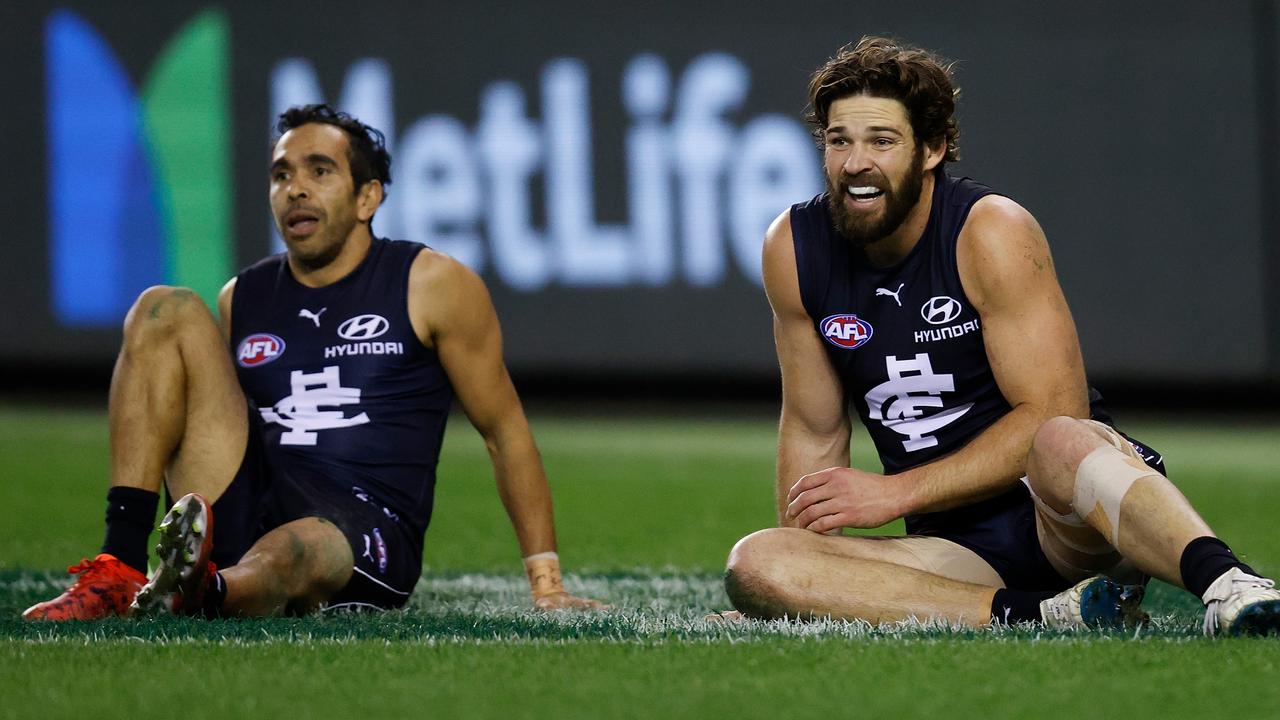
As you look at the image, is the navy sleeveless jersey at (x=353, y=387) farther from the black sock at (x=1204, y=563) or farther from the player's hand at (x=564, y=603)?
the black sock at (x=1204, y=563)

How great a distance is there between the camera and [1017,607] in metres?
3.95

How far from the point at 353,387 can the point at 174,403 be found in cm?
51

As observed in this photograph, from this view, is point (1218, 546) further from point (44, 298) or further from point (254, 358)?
point (44, 298)

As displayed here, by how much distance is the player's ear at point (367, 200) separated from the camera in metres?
5.14

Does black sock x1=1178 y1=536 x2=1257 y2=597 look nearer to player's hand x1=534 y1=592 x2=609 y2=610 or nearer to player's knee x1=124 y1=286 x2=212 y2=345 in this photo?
player's hand x1=534 y1=592 x2=609 y2=610

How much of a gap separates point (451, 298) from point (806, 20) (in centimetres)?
767

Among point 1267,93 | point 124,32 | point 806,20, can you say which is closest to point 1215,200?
point 1267,93

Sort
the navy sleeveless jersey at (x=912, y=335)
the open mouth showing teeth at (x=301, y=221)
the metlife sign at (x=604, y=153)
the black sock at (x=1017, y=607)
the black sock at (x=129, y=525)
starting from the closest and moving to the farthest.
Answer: the black sock at (x=1017, y=607)
the navy sleeveless jersey at (x=912, y=335)
the black sock at (x=129, y=525)
the open mouth showing teeth at (x=301, y=221)
the metlife sign at (x=604, y=153)

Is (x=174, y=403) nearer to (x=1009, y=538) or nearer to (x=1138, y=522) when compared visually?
(x=1009, y=538)

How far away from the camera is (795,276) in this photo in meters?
4.48

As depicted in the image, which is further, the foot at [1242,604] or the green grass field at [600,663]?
the foot at [1242,604]

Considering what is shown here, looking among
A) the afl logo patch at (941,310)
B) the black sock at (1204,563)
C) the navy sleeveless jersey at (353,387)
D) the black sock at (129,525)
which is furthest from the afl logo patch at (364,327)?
the black sock at (1204,563)

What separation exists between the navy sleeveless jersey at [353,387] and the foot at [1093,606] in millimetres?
1847

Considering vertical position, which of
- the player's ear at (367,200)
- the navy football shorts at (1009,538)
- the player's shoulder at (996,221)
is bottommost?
the navy football shorts at (1009,538)
